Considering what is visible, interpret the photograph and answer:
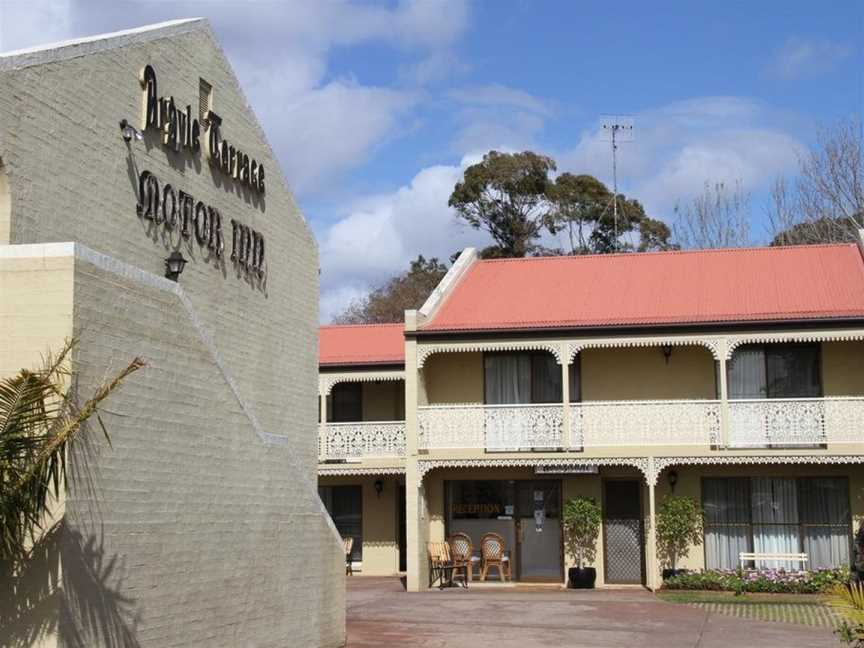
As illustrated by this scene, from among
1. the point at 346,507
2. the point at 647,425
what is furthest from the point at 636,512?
the point at 346,507

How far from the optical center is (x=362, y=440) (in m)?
29.2

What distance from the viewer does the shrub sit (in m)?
24.2

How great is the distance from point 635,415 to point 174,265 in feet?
45.6

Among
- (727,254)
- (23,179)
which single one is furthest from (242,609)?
(727,254)

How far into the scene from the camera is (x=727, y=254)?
30.0 m

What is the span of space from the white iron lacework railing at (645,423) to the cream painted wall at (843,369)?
2594 mm

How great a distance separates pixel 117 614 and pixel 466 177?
4701 cm

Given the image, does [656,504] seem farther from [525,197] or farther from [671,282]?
[525,197]

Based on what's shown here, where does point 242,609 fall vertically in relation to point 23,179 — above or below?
below

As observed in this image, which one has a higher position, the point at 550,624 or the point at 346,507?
the point at 346,507

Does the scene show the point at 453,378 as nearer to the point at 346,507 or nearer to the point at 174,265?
the point at 346,507

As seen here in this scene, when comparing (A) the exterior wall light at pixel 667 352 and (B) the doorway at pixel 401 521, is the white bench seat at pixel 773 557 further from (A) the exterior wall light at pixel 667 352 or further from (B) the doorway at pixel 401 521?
(B) the doorway at pixel 401 521

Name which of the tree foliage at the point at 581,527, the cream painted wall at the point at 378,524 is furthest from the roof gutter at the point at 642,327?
the cream painted wall at the point at 378,524

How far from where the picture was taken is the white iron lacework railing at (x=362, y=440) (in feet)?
95.3
